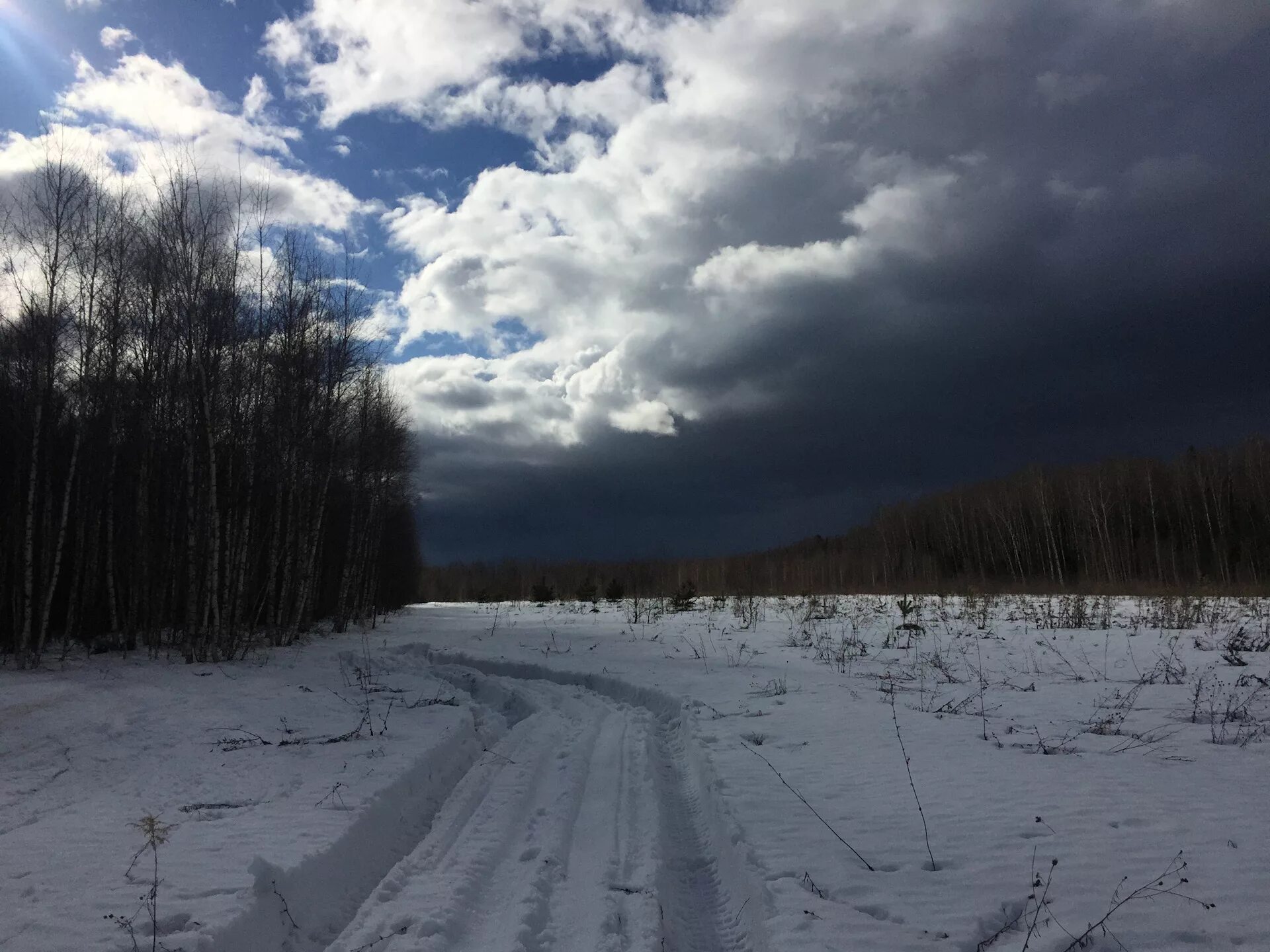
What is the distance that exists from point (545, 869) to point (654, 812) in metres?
1.24

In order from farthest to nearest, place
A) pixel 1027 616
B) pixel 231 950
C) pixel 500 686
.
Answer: pixel 1027 616, pixel 500 686, pixel 231 950

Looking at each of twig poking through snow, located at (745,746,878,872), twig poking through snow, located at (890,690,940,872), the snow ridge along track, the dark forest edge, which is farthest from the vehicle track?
the dark forest edge

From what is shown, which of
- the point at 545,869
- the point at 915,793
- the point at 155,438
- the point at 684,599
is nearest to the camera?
the point at 545,869

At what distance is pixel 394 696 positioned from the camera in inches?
391

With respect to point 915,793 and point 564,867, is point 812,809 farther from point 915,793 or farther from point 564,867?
point 564,867

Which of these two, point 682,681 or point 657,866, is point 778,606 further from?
point 657,866

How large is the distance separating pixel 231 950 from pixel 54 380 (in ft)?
47.5

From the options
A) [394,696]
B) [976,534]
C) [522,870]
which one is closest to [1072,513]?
[976,534]

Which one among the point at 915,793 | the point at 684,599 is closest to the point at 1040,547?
the point at 684,599

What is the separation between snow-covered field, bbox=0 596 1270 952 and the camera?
332cm

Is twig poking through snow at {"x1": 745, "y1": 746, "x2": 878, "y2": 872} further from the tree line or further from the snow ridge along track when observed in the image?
the tree line

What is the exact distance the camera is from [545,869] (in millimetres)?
3979

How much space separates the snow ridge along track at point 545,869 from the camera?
10.8 ft

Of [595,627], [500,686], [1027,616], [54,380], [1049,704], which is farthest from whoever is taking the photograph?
[595,627]
